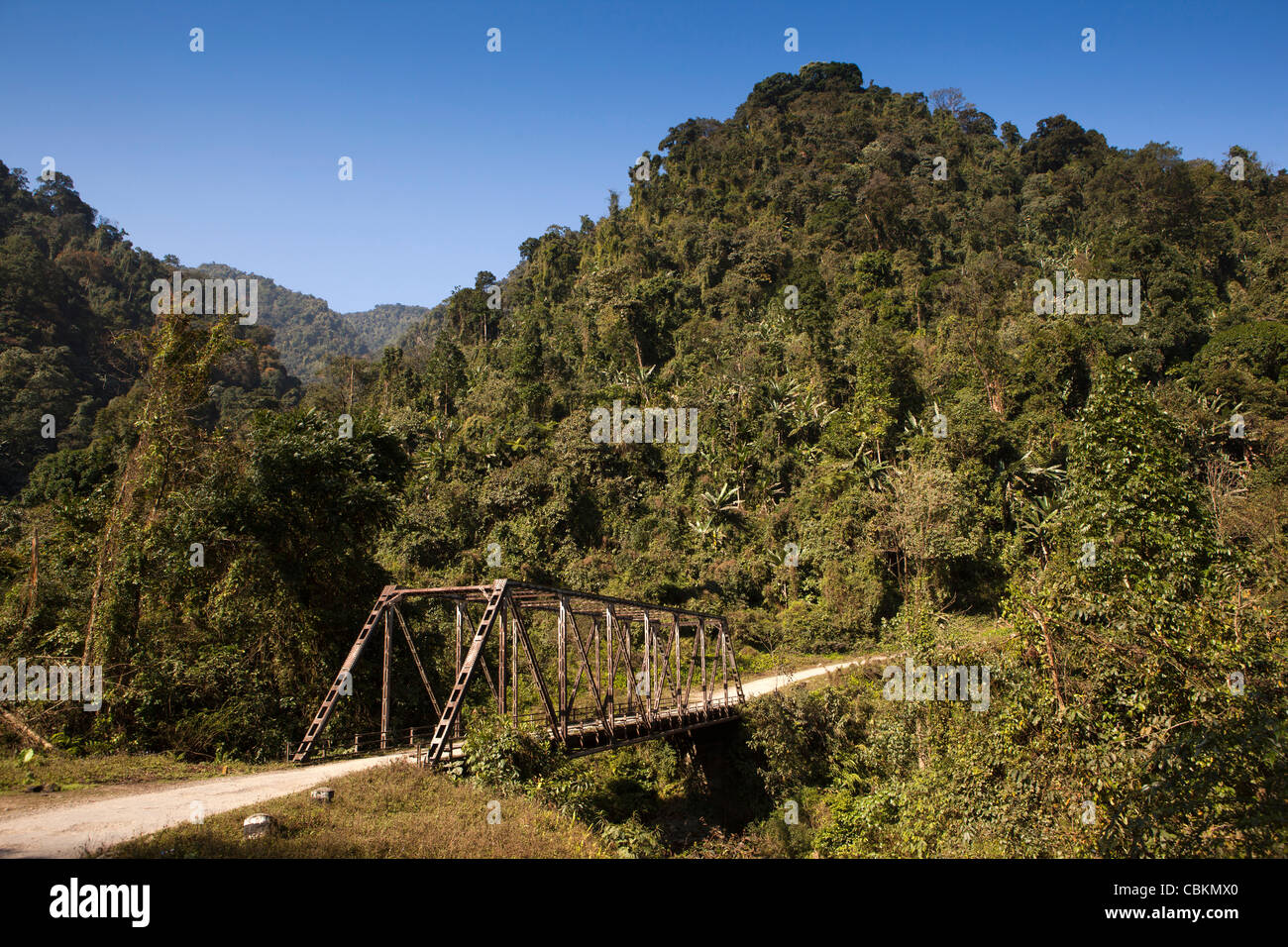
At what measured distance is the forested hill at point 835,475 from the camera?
36.9 feet

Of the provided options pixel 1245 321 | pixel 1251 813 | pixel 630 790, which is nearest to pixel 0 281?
pixel 630 790

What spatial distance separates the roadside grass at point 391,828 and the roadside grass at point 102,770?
137 inches

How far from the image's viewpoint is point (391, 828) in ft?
29.2

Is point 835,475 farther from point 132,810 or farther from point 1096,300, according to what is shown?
point 132,810

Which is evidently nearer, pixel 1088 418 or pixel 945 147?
pixel 1088 418

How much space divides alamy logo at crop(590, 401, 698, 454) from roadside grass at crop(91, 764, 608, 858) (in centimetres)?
2630

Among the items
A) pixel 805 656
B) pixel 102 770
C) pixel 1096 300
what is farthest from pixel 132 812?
pixel 1096 300
